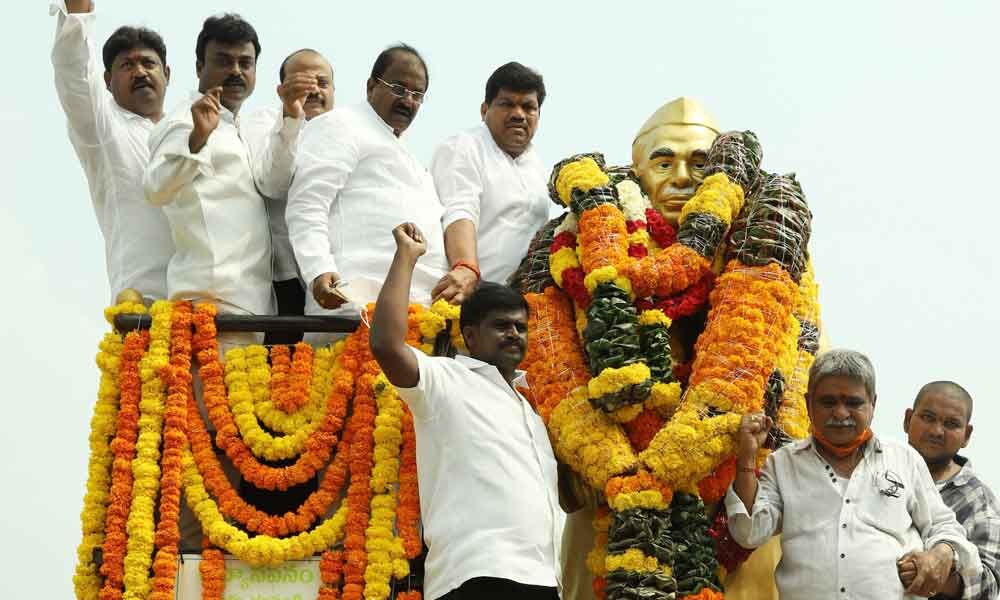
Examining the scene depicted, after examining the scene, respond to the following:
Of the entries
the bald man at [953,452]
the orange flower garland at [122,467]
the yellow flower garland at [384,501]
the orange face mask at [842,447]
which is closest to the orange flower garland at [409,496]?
the yellow flower garland at [384,501]

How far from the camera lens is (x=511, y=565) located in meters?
5.71

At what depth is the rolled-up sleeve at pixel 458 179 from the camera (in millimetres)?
7473

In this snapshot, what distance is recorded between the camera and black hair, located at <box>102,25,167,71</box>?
782 cm

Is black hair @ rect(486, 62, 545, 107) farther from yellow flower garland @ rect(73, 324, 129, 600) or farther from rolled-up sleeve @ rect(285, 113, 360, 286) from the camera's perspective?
yellow flower garland @ rect(73, 324, 129, 600)

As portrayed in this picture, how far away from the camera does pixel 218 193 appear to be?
7.01 metres

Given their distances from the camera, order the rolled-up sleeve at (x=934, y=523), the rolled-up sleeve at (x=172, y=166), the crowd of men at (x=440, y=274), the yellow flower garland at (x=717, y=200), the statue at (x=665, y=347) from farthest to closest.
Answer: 1. the yellow flower garland at (x=717, y=200)
2. the rolled-up sleeve at (x=172, y=166)
3. the statue at (x=665, y=347)
4. the rolled-up sleeve at (x=934, y=523)
5. the crowd of men at (x=440, y=274)

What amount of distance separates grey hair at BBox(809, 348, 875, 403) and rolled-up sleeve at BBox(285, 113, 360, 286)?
228cm

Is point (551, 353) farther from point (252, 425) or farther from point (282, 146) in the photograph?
point (282, 146)

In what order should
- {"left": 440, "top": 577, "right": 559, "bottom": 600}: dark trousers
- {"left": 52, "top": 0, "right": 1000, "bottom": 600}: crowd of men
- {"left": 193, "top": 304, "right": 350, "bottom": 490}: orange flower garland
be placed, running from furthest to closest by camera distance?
{"left": 193, "top": 304, "right": 350, "bottom": 490}: orange flower garland
{"left": 52, "top": 0, "right": 1000, "bottom": 600}: crowd of men
{"left": 440, "top": 577, "right": 559, "bottom": 600}: dark trousers

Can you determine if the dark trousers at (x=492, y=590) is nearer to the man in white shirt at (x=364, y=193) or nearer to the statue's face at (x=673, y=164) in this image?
the man in white shirt at (x=364, y=193)

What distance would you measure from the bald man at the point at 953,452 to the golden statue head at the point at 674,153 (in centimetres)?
155

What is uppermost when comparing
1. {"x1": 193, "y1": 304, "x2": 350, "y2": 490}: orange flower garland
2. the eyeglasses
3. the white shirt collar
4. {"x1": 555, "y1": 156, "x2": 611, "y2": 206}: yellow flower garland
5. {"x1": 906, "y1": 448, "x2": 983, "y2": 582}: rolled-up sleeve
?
the eyeglasses

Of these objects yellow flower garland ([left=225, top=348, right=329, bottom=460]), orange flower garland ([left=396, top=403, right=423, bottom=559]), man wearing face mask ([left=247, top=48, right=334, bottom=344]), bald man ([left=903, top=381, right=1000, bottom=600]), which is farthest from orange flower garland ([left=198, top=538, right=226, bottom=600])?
bald man ([left=903, top=381, right=1000, bottom=600])

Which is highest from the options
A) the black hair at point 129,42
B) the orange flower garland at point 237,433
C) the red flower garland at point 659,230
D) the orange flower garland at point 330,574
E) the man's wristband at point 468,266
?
the black hair at point 129,42
